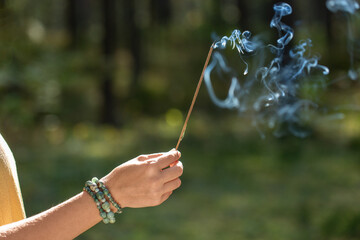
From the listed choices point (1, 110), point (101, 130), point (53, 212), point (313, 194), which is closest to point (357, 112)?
point (313, 194)

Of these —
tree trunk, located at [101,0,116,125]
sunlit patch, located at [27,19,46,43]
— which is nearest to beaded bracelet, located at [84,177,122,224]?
tree trunk, located at [101,0,116,125]

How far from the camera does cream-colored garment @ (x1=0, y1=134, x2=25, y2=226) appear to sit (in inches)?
56.5

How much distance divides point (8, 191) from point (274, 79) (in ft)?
5.12

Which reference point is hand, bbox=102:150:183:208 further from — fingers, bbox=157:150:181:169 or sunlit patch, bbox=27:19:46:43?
sunlit patch, bbox=27:19:46:43

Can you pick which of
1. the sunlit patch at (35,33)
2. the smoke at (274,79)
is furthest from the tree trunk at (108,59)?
the sunlit patch at (35,33)

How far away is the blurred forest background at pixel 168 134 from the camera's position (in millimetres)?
5469

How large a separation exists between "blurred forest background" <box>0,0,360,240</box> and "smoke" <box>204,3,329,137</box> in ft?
1.70

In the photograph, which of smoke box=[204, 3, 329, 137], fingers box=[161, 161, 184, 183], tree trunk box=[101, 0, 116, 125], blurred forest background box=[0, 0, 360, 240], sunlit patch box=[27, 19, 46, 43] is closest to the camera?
fingers box=[161, 161, 184, 183]

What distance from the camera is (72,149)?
8.37 m

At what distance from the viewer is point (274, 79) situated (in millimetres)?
2525

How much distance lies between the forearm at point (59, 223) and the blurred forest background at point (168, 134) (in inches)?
148

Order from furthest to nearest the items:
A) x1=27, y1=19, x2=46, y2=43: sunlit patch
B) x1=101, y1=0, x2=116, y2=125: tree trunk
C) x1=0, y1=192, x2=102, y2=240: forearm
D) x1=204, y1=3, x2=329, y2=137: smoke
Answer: x1=27, y1=19, x2=46, y2=43: sunlit patch
x1=101, y1=0, x2=116, y2=125: tree trunk
x1=204, y1=3, x2=329, y2=137: smoke
x1=0, y1=192, x2=102, y2=240: forearm

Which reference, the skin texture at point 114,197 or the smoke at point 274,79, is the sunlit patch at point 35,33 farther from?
the skin texture at point 114,197

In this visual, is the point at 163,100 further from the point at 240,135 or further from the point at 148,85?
the point at 240,135
